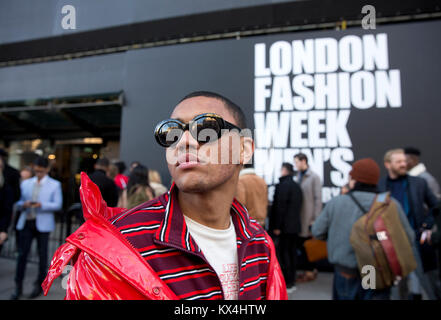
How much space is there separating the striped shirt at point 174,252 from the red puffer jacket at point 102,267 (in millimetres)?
46

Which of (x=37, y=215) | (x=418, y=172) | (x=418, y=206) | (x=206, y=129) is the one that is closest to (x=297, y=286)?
(x=418, y=206)

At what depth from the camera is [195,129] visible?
0.73m

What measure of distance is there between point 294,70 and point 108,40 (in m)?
0.98

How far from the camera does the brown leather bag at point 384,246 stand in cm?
211

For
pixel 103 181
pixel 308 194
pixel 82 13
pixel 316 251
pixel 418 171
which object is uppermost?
pixel 82 13

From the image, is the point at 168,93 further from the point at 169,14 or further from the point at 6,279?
the point at 6,279

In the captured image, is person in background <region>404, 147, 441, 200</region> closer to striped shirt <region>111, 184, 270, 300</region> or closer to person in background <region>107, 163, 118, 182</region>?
striped shirt <region>111, 184, 270, 300</region>

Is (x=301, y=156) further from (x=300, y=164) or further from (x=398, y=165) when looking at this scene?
(x=398, y=165)

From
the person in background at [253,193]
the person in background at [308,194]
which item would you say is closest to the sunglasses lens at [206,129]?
A: the person in background at [253,193]

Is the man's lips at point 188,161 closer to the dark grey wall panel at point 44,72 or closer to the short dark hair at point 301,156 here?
the dark grey wall panel at point 44,72

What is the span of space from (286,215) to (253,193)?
1.41 metres

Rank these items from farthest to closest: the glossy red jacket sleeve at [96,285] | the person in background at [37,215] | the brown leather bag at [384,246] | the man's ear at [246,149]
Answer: the person in background at [37,215] → the brown leather bag at [384,246] → the man's ear at [246,149] → the glossy red jacket sleeve at [96,285]

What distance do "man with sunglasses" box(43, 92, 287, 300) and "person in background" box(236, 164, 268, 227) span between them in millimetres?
1776

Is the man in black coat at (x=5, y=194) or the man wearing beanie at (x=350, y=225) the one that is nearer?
the man wearing beanie at (x=350, y=225)
